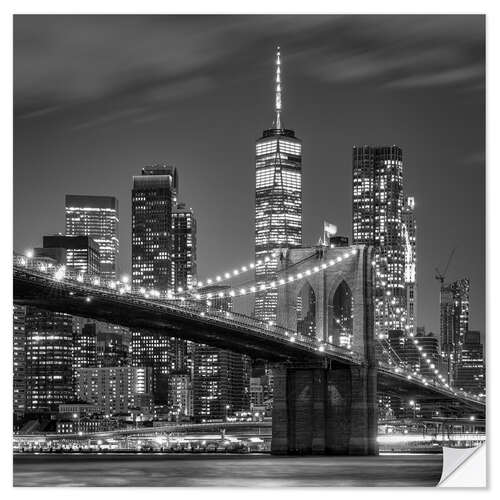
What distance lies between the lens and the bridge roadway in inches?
1613

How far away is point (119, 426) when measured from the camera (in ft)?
349

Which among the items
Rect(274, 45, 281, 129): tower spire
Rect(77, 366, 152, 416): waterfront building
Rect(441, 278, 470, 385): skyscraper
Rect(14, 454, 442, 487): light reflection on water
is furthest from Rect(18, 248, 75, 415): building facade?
Rect(274, 45, 281, 129): tower spire

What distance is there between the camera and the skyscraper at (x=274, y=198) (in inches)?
1603

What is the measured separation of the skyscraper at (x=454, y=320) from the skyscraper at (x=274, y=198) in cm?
585

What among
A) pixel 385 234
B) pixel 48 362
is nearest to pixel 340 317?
pixel 385 234

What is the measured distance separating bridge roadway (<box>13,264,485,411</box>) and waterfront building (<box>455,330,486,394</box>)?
5577mm

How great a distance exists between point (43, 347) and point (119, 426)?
10281mm

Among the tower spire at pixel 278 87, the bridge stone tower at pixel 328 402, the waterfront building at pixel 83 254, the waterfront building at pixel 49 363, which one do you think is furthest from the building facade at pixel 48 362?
the tower spire at pixel 278 87

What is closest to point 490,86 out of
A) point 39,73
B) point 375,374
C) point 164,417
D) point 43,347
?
point 39,73

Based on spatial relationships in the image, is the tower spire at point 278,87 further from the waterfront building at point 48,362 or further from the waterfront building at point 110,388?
the waterfront building at point 110,388

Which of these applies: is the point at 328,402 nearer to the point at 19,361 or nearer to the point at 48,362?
the point at 19,361

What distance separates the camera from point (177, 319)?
46750mm

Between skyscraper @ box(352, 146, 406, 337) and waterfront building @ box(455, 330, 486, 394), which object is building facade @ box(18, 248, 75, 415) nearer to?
skyscraper @ box(352, 146, 406, 337)
